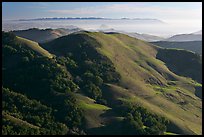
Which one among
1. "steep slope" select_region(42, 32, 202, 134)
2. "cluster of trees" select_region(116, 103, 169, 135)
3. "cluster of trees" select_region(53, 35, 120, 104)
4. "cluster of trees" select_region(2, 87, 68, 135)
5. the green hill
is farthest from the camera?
"cluster of trees" select_region(53, 35, 120, 104)

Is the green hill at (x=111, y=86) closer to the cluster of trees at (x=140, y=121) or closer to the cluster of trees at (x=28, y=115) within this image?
the cluster of trees at (x=140, y=121)

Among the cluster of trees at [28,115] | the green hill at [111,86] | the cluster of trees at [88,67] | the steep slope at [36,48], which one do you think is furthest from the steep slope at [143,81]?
the cluster of trees at [28,115]

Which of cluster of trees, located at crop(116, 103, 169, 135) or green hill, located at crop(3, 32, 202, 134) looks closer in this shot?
cluster of trees, located at crop(116, 103, 169, 135)

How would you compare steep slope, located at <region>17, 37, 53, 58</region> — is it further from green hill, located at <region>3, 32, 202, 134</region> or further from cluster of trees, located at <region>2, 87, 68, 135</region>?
cluster of trees, located at <region>2, 87, 68, 135</region>

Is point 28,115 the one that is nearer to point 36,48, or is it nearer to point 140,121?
point 140,121

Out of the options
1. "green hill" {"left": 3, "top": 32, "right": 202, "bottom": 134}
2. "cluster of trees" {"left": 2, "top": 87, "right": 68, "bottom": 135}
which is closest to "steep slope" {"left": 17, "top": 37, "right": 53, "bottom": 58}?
"green hill" {"left": 3, "top": 32, "right": 202, "bottom": 134}

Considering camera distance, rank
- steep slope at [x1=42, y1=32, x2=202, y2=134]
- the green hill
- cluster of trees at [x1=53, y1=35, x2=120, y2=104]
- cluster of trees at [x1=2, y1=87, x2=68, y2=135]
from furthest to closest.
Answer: cluster of trees at [x1=53, y1=35, x2=120, y2=104] < steep slope at [x1=42, y1=32, x2=202, y2=134] < the green hill < cluster of trees at [x1=2, y1=87, x2=68, y2=135]

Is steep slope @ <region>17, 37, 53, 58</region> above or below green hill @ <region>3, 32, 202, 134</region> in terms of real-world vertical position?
above

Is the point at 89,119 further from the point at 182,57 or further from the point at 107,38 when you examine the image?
the point at 182,57
